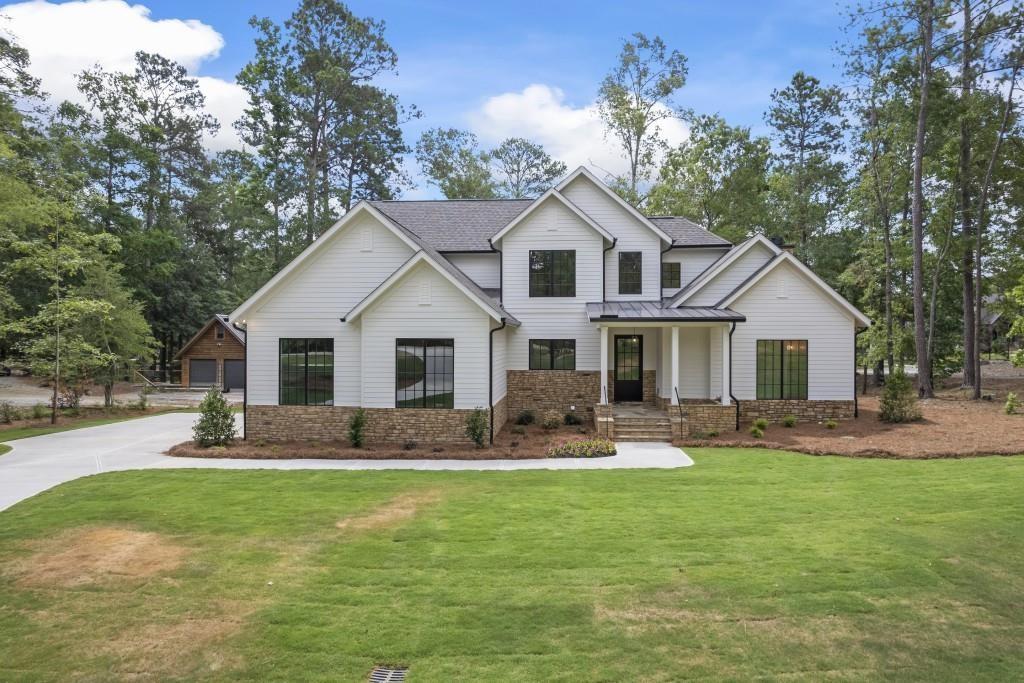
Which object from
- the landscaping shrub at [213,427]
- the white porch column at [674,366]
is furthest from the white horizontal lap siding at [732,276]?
the landscaping shrub at [213,427]

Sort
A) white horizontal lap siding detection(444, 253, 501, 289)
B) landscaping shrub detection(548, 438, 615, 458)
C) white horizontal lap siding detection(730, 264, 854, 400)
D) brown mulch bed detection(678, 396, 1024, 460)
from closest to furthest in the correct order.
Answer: brown mulch bed detection(678, 396, 1024, 460) < landscaping shrub detection(548, 438, 615, 458) < white horizontal lap siding detection(730, 264, 854, 400) < white horizontal lap siding detection(444, 253, 501, 289)

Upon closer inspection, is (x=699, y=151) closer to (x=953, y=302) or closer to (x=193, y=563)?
(x=953, y=302)

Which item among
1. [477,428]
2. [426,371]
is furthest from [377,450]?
[477,428]

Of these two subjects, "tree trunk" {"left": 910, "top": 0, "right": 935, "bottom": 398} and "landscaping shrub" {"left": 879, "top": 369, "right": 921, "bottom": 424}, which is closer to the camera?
"landscaping shrub" {"left": 879, "top": 369, "right": 921, "bottom": 424}

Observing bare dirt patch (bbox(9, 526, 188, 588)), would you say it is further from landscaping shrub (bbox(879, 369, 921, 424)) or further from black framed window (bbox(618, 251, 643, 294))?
landscaping shrub (bbox(879, 369, 921, 424))

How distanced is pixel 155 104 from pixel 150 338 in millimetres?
25917

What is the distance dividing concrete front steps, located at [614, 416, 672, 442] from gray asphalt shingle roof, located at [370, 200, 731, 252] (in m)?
7.54

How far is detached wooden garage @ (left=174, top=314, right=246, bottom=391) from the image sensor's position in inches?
1364

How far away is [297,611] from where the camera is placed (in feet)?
17.8

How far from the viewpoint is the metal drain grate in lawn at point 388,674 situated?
4320mm

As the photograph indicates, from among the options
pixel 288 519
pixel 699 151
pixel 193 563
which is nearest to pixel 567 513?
pixel 288 519

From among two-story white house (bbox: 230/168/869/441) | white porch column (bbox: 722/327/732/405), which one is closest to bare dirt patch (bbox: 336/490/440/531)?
two-story white house (bbox: 230/168/869/441)

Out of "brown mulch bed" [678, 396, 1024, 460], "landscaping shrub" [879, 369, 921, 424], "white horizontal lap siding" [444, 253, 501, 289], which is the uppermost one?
"white horizontal lap siding" [444, 253, 501, 289]

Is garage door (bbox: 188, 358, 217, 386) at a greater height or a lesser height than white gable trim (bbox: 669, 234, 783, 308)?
lesser
